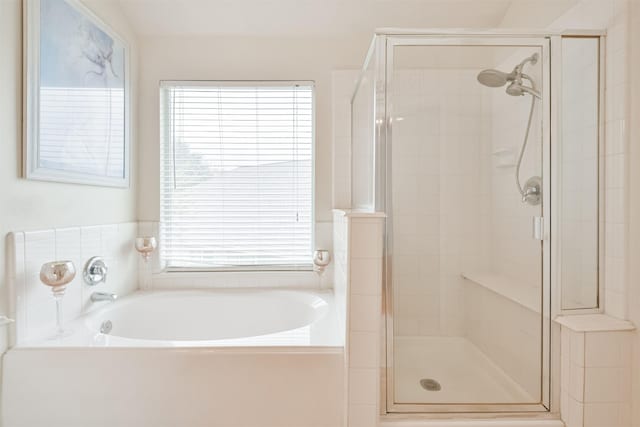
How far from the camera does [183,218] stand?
7.04 ft

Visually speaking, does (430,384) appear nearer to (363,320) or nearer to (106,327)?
(363,320)

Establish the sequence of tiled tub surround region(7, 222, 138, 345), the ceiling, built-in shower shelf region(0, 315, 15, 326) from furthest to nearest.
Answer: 1. the ceiling
2. tiled tub surround region(7, 222, 138, 345)
3. built-in shower shelf region(0, 315, 15, 326)

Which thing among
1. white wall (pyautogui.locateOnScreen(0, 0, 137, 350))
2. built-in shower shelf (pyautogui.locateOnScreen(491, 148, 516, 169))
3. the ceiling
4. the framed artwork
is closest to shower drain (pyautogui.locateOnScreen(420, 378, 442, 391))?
built-in shower shelf (pyautogui.locateOnScreen(491, 148, 516, 169))

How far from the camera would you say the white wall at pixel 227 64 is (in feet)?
6.91

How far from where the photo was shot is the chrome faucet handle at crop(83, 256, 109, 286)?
163 cm

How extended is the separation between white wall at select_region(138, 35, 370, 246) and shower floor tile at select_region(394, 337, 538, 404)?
1.42m

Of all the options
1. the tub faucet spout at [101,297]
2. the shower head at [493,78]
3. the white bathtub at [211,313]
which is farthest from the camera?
the white bathtub at [211,313]

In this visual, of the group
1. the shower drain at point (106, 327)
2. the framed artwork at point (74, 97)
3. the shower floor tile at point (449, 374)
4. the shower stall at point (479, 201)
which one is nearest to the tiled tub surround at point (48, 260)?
the shower drain at point (106, 327)

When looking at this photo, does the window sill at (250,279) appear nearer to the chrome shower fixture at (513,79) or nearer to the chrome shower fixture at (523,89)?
the chrome shower fixture at (523,89)

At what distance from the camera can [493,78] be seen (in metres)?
1.59

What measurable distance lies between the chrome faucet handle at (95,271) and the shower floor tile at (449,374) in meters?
1.54

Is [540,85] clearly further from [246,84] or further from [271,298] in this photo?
[271,298]

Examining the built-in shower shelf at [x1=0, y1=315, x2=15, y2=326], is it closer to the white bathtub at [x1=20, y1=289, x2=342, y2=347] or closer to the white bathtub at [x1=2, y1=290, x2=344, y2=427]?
the white bathtub at [x1=2, y1=290, x2=344, y2=427]

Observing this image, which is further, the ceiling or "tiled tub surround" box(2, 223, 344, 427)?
the ceiling
